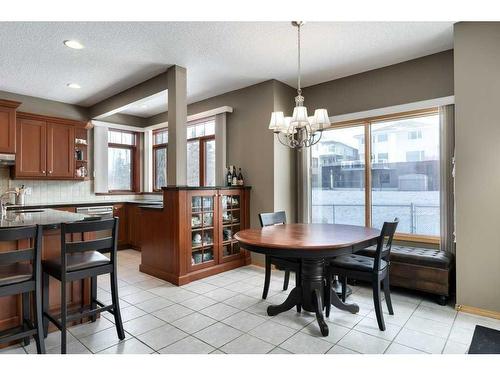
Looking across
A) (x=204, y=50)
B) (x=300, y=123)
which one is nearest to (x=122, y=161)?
(x=204, y=50)

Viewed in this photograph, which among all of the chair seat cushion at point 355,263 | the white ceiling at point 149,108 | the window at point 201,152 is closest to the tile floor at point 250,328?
the chair seat cushion at point 355,263

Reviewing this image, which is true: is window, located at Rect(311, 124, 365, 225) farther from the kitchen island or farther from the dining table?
the kitchen island

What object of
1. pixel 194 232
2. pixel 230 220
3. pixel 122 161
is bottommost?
pixel 194 232

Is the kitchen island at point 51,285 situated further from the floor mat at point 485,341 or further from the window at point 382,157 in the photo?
the window at point 382,157

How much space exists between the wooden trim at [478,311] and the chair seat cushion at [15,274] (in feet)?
11.7

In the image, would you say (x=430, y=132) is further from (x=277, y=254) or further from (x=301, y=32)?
(x=277, y=254)

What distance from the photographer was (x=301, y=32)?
299 cm

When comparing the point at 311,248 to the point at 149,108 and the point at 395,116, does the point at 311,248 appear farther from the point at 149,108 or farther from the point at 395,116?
the point at 149,108

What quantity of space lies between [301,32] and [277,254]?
223cm

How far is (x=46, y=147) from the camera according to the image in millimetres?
4941

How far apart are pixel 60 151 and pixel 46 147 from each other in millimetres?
217

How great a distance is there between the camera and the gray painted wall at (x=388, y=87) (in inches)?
134

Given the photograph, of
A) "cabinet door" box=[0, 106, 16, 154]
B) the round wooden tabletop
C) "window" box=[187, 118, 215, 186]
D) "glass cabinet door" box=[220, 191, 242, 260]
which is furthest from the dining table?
"cabinet door" box=[0, 106, 16, 154]
